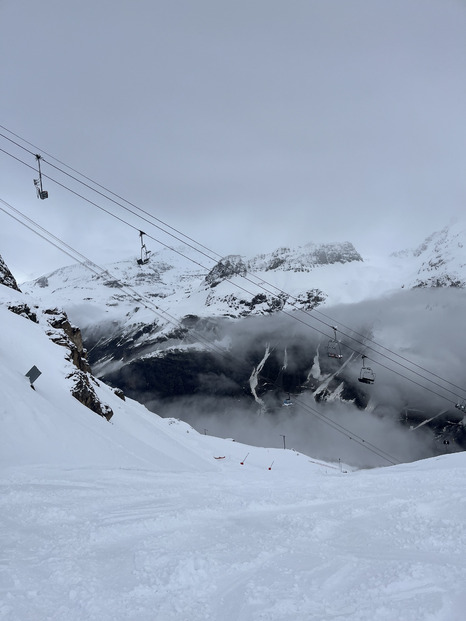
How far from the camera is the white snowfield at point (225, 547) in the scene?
5.90 metres

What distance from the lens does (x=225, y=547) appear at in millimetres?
8102

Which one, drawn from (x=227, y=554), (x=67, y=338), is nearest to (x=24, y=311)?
(x=67, y=338)

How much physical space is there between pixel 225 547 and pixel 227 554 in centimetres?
38

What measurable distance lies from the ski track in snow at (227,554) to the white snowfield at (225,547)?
0.08 ft

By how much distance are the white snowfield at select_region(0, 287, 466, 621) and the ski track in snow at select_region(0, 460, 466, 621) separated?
25 mm

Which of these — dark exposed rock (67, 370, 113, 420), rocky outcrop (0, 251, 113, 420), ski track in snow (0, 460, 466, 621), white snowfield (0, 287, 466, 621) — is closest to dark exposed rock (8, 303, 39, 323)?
rocky outcrop (0, 251, 113, 420)

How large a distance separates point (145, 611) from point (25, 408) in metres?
17.5

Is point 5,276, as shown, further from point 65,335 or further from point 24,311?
point 65,335

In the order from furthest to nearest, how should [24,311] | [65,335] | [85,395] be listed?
[65,335] < [24,311] < [85,395]

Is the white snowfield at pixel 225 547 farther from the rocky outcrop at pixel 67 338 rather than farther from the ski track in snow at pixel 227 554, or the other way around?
the rocky outcrop at pixel 67 338

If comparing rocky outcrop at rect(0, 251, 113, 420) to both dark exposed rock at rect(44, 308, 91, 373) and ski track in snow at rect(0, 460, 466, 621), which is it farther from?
ski track in snow at rect(0, 460, 466, 621)

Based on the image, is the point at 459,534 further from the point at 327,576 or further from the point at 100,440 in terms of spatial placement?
the point at 100,440

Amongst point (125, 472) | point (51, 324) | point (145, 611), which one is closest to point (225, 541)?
point (145, 611)

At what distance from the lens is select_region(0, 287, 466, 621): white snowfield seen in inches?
232
